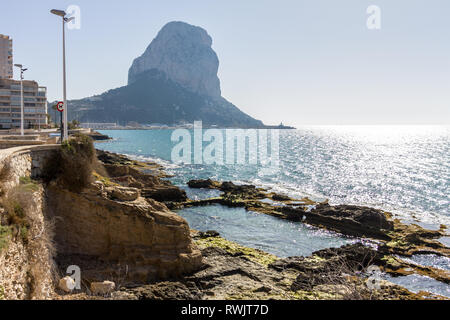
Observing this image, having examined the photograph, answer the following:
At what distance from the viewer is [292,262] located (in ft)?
80.0

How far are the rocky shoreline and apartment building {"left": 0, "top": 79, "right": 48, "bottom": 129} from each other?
43022 mm

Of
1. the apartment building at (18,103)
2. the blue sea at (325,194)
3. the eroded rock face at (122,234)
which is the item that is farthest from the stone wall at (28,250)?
the apartment building at (18,103)

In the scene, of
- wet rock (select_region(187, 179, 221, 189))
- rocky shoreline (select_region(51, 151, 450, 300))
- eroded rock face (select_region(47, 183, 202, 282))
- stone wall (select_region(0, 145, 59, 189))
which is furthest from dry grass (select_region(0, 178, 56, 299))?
wet rock (select_region(187, 179, 221, 189))

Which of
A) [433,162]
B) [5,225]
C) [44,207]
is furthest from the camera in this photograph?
[433,162]

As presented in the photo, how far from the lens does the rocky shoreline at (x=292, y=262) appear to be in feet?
55.2

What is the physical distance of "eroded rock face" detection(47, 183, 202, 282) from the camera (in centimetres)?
1752

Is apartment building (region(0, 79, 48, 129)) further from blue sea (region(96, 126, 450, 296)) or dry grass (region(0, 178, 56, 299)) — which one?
dry grass (region(0, 178, 56, 299))

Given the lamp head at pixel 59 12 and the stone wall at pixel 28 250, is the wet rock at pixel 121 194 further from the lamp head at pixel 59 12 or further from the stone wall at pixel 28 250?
the lamp head at pixel 59 12

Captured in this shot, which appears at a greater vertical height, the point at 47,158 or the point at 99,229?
the point at 47,158

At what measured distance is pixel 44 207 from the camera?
1656 cm

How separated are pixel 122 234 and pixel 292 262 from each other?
497 inches
